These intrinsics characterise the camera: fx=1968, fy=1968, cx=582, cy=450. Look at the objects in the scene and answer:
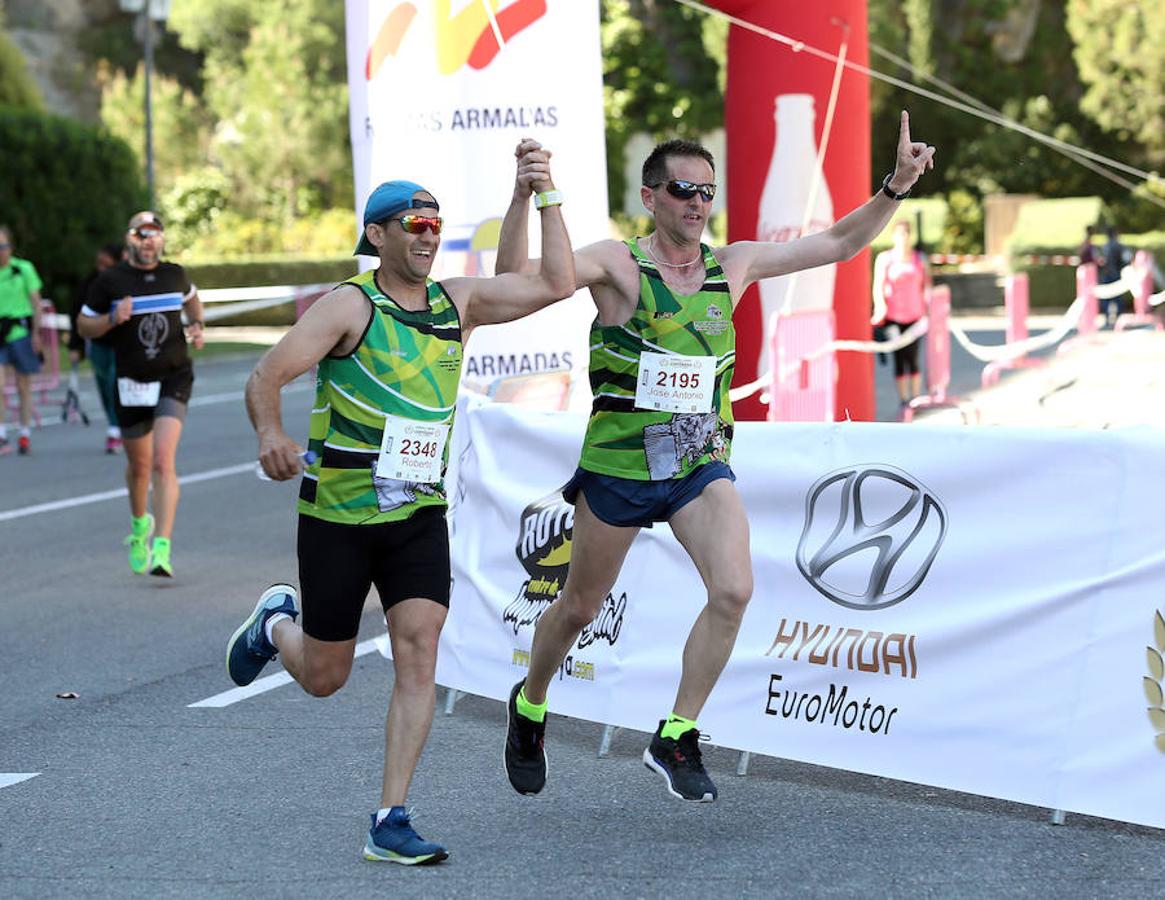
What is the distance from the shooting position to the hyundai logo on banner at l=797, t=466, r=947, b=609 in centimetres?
624

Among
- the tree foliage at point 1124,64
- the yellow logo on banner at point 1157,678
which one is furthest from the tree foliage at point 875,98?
the yellow logo on banner at point 1157,678

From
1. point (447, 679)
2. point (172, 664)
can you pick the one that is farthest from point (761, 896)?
point (172, 664)

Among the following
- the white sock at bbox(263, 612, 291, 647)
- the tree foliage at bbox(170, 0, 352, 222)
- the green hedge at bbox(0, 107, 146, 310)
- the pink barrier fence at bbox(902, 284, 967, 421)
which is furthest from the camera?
the tree foliage at bbox(170, 0, 352, 222)

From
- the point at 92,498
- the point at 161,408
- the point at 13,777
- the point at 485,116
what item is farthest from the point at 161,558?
the point at 13,777

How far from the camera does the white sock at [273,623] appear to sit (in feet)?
20.4

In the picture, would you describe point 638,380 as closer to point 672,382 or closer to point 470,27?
point 672,382

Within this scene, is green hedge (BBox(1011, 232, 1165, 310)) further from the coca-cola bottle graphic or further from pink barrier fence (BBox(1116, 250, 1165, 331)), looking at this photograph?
the coca-cola bottle graphic

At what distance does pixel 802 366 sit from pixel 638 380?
8.78m

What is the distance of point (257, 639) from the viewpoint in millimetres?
6324

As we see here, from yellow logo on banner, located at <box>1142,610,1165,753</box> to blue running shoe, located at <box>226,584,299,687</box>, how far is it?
8.59ft

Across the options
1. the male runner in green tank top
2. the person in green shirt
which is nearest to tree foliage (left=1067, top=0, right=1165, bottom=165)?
the person in green shirt

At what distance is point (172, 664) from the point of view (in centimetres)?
875

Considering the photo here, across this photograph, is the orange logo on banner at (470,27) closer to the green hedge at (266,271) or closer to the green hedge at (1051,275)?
the green hedge at (1051,275)

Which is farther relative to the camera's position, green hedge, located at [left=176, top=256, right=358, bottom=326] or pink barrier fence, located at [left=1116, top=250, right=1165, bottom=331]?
green hedge, located at [left=176, top=256, right=358, bottom=326]
